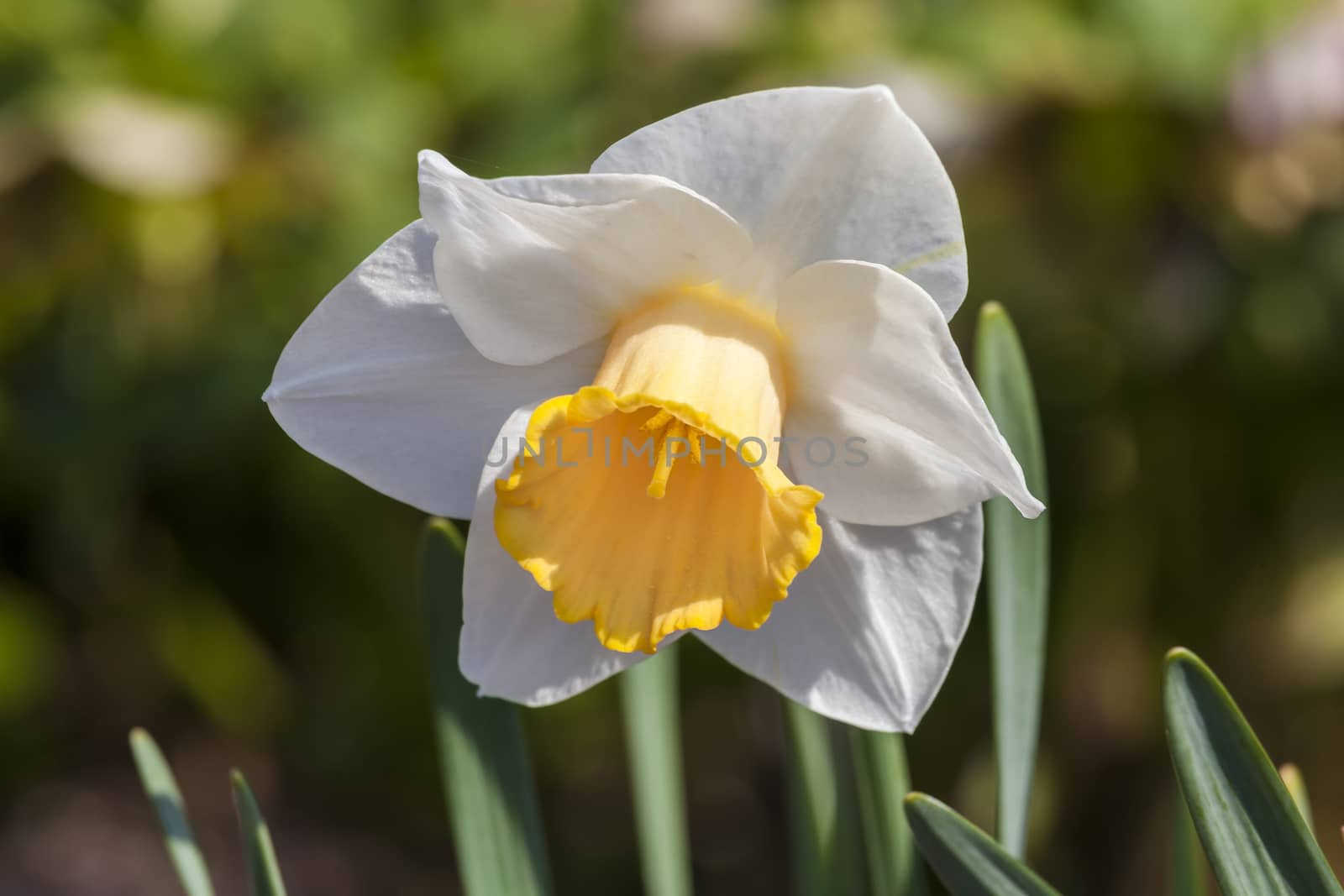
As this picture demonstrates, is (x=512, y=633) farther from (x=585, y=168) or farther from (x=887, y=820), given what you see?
(x=585, y=168)

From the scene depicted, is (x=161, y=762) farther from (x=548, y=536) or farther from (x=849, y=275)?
(x=849, y=275)

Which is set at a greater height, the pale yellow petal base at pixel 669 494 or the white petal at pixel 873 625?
the pale yellow petal base at pixel 669 494

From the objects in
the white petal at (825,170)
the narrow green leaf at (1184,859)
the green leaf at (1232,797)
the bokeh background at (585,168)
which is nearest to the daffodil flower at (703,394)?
the white petal at (825,170)

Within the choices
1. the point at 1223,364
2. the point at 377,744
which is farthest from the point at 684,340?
the point at 377,744

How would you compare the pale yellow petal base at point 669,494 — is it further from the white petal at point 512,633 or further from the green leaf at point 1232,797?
the green leaf at point 1232,797

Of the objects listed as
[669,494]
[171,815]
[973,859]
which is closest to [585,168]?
[669,494]

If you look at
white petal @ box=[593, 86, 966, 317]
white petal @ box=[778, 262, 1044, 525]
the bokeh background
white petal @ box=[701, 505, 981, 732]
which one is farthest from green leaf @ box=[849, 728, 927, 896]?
the bokeh background
